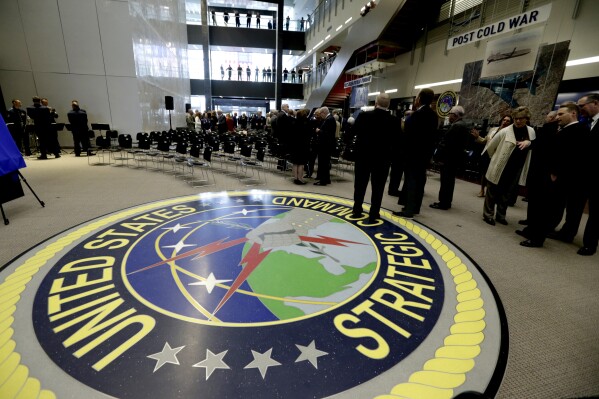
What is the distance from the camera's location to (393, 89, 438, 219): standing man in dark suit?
13.5ft

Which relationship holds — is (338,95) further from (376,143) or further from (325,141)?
(376,143)

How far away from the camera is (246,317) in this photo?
217 cm

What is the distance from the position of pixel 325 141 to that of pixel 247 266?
13.5ft

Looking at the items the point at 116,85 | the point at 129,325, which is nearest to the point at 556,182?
the point at 129,325

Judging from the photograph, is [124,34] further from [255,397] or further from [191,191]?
[255,397]

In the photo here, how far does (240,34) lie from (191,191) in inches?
822

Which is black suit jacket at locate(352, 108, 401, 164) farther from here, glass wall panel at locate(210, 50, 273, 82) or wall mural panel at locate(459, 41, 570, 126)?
glass wall panel at locate(210, 50, 273, 82)

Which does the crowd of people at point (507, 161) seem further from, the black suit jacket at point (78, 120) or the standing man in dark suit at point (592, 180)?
the black suit jacket at point (78, 120)

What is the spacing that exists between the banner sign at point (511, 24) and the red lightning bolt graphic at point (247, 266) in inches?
265

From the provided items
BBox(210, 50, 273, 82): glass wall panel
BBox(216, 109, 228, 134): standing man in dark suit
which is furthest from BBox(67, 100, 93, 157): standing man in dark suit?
BBox(210, 50, 273, 82): glass wall panel

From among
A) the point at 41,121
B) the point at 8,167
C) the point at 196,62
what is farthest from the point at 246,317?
the point at 196,62

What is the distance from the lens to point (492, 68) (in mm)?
7504

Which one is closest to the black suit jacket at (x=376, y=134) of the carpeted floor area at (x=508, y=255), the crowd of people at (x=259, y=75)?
the carpeted floor area at (x=508, y=255)

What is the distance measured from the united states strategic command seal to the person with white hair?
1862 mm
